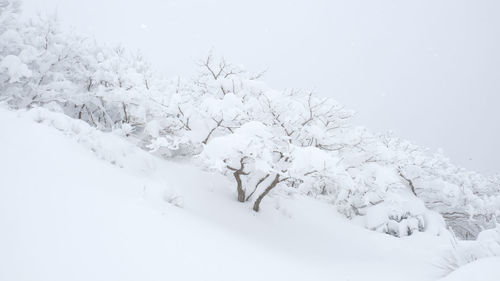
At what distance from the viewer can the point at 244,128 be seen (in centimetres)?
621

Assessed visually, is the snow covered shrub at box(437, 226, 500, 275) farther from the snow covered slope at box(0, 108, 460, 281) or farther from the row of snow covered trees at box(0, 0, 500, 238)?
the row of snow covered trees at box(0, 0, 500, 238)

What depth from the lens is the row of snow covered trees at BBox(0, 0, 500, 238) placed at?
6734 mm

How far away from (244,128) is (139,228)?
302 cm

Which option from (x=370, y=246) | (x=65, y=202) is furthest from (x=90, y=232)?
(x=370, y=246)

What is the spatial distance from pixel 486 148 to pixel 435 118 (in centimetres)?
6140

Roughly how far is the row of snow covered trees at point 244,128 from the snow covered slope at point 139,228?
0.91m

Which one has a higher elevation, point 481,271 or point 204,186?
point 481,271

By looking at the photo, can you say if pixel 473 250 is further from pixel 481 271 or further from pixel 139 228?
pixel 139 228

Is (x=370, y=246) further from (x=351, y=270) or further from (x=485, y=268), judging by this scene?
(x=485, y=268)

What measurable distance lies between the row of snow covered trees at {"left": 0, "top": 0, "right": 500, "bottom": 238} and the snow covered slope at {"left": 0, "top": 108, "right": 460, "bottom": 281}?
91cm

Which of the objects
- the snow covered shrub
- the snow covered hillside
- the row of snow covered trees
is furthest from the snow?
the row of snow covered trees

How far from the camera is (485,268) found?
363 cm

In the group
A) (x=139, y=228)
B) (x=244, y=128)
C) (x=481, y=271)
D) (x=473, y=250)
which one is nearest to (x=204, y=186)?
(x=244, y=128)

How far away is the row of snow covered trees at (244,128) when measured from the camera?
22.1ft
